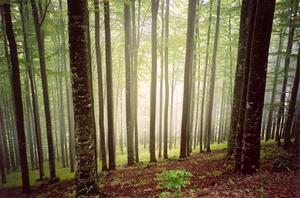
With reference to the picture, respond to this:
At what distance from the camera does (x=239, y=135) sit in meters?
6.48

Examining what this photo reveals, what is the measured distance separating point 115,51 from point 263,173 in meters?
14.5

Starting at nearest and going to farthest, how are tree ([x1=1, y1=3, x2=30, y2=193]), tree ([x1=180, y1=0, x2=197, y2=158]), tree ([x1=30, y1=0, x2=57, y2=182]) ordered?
1. tree ([x1=1, y1=3, x2=30, y2=193])
2. tree ([x1=30, y1=0, x2=57, y2=182])
3. tree ([x1=180, y1=0, x2=197, y2=158])

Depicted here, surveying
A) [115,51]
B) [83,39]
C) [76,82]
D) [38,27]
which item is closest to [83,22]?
[83,39]

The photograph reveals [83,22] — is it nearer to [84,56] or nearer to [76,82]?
[84,56]

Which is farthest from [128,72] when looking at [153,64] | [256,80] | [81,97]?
[256,80]

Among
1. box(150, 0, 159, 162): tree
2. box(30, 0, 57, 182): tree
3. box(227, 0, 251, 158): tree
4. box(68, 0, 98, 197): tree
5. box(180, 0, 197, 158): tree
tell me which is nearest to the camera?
box(68, 0, 98, 197): tree

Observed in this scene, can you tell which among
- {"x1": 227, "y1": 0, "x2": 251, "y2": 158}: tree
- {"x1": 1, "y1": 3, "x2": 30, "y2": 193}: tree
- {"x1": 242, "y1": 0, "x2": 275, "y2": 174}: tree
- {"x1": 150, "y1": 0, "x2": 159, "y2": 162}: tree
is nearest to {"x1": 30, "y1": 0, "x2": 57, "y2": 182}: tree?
{"x1": 1, "y1": 3, "x2": 30, "y2": 193}: tree

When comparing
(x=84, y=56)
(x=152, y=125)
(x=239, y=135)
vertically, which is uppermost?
(x=84, y=56)

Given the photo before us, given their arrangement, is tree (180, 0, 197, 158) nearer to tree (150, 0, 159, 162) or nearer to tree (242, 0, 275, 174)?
tree (150, 0, 159, 162)

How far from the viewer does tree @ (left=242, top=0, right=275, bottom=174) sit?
5047 mm

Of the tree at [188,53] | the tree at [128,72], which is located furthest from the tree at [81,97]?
the tree at [188,53]

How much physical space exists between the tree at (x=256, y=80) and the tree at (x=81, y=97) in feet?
14.2

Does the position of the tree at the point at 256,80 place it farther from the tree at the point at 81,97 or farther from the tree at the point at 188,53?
the tree at the point at 188,53

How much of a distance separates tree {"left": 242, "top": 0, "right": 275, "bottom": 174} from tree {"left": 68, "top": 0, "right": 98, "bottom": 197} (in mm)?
4327
